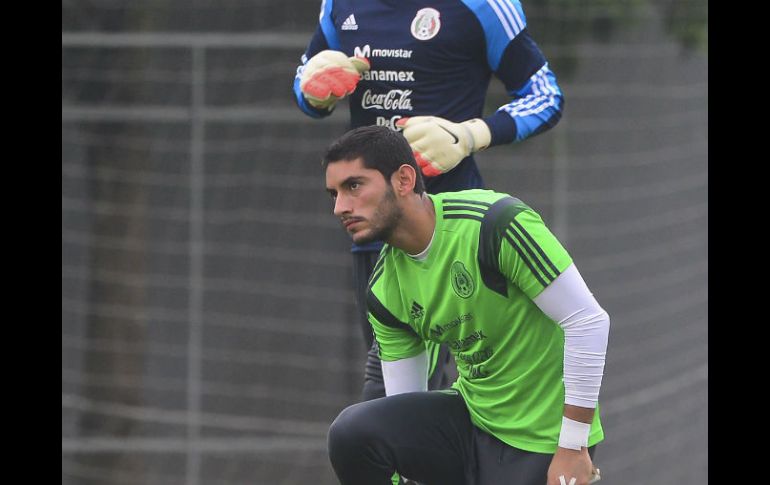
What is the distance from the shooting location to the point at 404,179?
3967 millimetres

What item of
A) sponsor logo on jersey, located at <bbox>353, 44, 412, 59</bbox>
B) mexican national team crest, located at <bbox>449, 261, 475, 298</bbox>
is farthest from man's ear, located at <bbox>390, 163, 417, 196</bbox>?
sponsor logo on jersey, located at <bbox>353, 44, 412, 59</bbox>

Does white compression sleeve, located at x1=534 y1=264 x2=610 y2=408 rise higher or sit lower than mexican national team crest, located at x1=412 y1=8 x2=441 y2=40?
lower

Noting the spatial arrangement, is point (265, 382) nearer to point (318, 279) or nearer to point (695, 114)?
point (318, 279)

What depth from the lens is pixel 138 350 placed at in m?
8.55

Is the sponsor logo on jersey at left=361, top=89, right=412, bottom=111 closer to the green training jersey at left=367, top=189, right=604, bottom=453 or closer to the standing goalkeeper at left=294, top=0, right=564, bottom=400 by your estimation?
the standing goalkeeper at left=294, top=0, right=564, bottom=400

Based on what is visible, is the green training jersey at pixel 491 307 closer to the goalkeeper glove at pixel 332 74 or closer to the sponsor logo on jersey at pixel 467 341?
the sponsor logo on jersey at pixel 467 341

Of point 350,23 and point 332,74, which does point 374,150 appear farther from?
point 350,23

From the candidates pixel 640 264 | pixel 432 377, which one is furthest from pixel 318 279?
pixel 432 377

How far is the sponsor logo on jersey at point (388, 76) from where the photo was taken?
14.7 ft

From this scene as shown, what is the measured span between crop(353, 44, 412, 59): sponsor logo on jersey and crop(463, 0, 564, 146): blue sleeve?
0.79ft

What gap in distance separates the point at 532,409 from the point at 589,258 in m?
3.92

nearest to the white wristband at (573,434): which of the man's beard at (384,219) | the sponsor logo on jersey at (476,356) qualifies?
the sponsor logo on jersey at (476,356)

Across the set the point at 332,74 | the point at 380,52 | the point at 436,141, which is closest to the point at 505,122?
the point at 436,141

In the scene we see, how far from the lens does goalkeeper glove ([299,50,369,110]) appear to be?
4.43m
